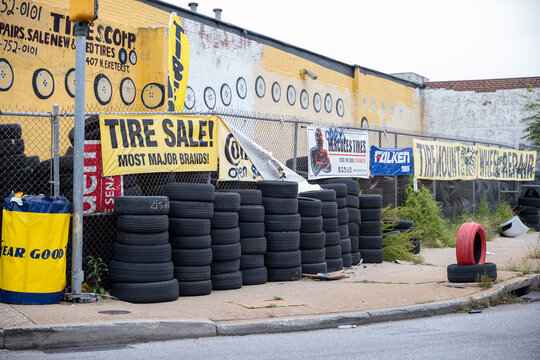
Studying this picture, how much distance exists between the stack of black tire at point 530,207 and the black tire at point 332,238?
1392 centimetres

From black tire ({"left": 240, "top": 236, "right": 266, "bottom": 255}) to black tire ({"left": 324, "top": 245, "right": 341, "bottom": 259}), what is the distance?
1.73 metres

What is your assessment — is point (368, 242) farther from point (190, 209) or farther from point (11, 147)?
point (11, 147)

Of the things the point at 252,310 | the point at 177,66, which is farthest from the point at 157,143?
the point at 177,66

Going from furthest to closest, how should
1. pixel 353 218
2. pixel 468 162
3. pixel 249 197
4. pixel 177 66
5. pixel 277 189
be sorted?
pixel 468 162
pixel 177 66
pixel 353 218
pixel 277 189
pixel 249 197

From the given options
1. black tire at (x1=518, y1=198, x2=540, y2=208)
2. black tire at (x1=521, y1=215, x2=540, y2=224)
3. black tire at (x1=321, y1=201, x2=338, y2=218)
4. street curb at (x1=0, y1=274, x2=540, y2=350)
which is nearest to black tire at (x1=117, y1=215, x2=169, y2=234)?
street curb at (x1=0, y1=274, x2=540, y2=350)

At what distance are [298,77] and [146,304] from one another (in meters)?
20.6

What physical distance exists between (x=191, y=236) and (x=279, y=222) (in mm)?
1920

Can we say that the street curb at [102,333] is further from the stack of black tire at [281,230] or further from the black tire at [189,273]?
the stack of black tire at [281,230]

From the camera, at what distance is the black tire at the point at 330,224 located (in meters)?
11.6

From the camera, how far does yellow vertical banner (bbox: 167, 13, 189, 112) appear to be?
17.9 meters

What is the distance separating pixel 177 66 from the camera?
18359 mm

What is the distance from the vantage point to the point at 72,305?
309 inches

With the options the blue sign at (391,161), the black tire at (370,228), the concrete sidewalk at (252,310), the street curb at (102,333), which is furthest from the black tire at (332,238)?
the blue sign at (391,161)

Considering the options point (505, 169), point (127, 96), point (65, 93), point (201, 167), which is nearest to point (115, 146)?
point (201, 167)
